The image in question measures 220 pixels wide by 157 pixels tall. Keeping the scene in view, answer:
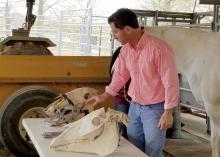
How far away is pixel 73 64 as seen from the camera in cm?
421

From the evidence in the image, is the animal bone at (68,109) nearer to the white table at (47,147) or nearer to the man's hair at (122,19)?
the white table at (47,147)

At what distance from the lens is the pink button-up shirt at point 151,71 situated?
2258mm

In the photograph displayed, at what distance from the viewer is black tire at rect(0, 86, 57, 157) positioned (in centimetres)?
386

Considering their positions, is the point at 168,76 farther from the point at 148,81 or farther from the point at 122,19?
the point at 122,19

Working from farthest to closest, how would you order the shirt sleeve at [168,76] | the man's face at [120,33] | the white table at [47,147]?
the man's face at [120,33]
the shirt sleeve at [168,76]
the white table at [47,147]

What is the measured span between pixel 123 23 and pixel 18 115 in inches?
79.4

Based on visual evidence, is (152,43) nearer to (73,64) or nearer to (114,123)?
(114,123)

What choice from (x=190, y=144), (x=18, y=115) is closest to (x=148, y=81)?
(x=18, y=115)

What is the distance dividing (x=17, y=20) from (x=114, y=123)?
9764mm

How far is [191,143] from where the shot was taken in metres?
4.92

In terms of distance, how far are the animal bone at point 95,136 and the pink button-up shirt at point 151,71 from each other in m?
0.33

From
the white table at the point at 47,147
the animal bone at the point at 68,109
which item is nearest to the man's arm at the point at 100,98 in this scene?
the animal bone at the point at 68,109

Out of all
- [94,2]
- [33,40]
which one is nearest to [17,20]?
[94,2]

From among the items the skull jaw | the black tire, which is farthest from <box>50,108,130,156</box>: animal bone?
the black tire
